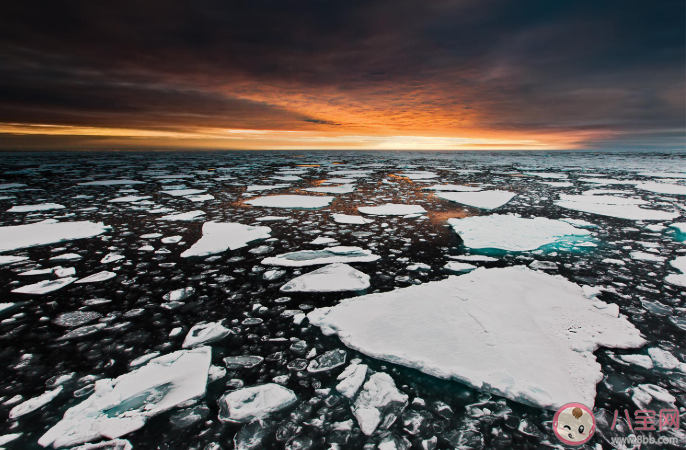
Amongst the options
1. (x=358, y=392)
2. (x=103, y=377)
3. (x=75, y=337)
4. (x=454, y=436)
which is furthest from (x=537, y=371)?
(x=75, y=337)

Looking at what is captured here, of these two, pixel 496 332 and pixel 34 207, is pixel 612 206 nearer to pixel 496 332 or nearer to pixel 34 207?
pixel 496 332

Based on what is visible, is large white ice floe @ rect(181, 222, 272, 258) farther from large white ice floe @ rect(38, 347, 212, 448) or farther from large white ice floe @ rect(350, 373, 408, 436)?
large white ice floe @ rect(350, 373, 408, 436)

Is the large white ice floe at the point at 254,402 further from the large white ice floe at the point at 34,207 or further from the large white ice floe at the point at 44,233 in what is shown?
the large white ice floe at the point at 34,207

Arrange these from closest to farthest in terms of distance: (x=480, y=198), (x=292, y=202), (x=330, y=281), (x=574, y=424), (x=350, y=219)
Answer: (x=574, y=424)
(x=330, y=281)
(x=350, y=219)
(x=292, y=202)
(x=480, y=198)

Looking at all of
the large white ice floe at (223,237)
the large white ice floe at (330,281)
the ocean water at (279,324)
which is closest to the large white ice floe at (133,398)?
the ocean water at (279,324)

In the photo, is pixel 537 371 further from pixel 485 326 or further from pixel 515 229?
pixel 515 229

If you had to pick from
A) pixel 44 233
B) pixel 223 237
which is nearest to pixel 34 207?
pixel 44 233
